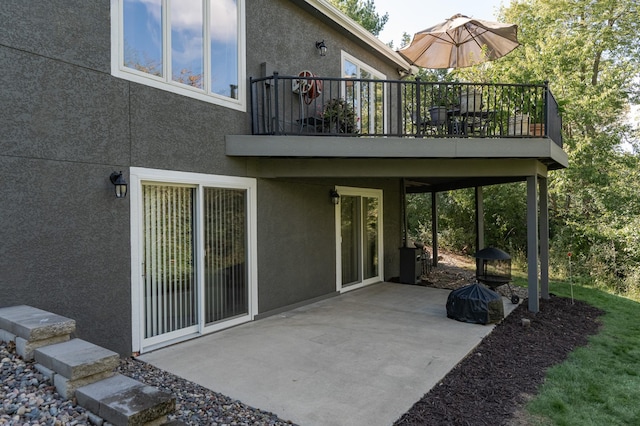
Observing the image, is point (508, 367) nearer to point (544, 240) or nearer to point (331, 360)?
point (331, 360)

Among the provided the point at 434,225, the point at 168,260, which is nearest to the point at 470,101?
the point at 168,260

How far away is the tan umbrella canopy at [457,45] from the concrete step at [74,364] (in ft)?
25.6

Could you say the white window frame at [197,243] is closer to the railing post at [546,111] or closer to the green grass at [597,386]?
the green grass at [597,386]

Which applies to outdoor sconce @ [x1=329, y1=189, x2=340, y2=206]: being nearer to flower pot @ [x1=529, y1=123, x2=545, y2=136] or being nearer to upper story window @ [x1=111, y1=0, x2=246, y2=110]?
upper story window @ [x1=111, y1=0, x2=246, y2=110]

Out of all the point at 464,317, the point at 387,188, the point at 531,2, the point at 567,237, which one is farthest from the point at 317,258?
the point at 531,2

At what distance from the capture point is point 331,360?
15.6ft

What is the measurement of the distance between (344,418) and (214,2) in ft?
18.5

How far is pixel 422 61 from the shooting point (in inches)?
356

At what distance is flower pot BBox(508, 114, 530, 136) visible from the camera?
701 cm

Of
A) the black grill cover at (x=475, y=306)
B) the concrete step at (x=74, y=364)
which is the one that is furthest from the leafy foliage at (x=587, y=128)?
the concrete step at (x=74, y=364)

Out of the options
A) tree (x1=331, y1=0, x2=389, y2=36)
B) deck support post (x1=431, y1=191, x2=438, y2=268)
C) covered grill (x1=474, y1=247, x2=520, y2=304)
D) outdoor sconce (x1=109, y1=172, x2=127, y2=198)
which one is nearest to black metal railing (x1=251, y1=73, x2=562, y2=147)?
covered grill (x1=474, y1=247, x2=520, y2=304)

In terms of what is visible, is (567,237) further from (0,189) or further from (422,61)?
(0,189)

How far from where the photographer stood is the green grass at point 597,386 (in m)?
3.69

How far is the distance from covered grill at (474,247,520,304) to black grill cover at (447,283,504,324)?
1.21 m
